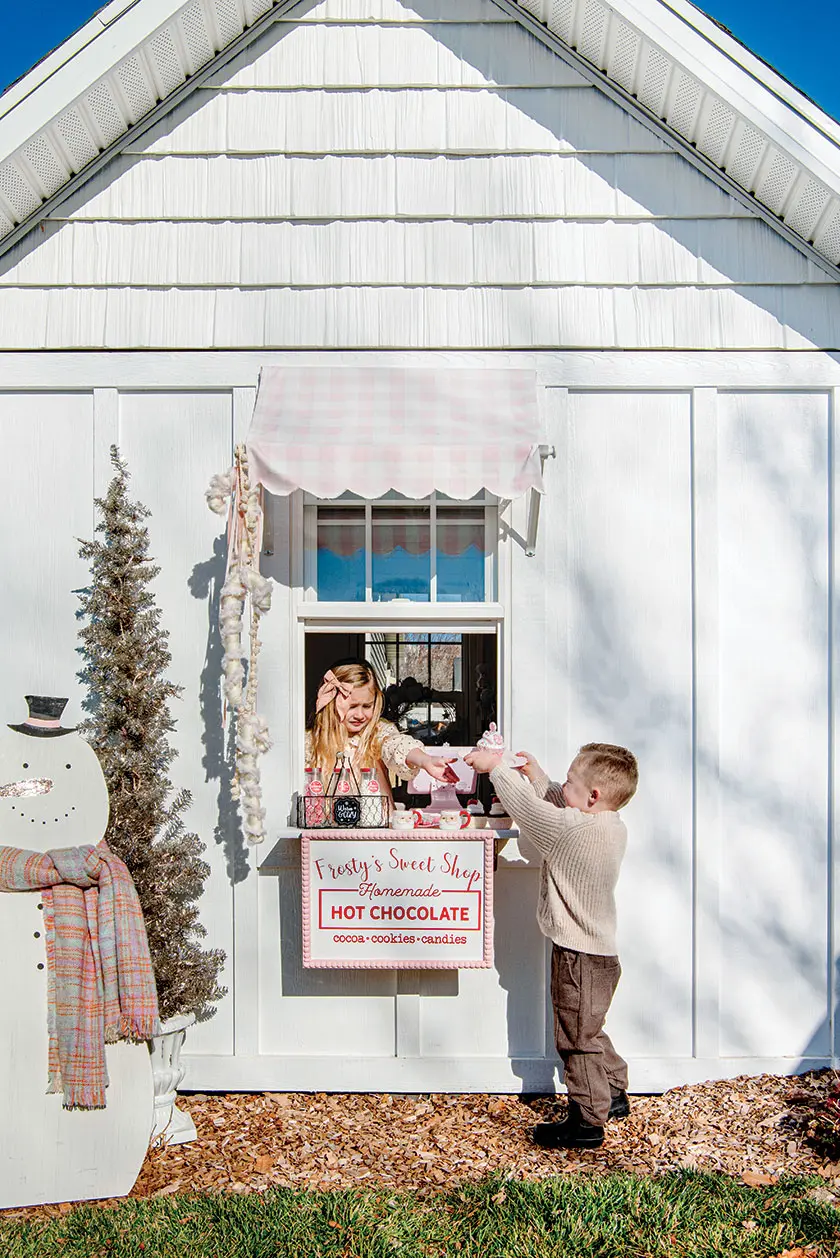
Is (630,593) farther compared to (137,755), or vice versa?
(630,593)

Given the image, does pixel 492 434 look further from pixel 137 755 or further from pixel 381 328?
pixel 137 755

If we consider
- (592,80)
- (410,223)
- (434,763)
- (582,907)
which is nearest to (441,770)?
(434,763)

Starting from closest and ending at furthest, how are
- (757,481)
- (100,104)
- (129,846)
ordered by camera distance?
(129,846) < (100,104) < (757,481)

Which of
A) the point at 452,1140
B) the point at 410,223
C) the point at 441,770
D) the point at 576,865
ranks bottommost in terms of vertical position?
the point at 452,1140

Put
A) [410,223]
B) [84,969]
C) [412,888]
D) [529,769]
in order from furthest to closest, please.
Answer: [410,223], [529,769], [412,888], [84,969]

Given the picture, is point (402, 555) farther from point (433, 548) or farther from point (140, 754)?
point (140, 754)

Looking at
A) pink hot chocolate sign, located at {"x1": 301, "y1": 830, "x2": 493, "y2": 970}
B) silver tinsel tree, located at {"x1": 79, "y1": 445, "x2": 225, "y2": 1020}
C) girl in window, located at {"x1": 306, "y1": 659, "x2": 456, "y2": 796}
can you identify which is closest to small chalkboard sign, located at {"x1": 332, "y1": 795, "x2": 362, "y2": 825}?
pink hot chocolate sign, located at {"x1": 301, "y1": 830, "x2": 493, "y2": 970}

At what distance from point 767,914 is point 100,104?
469cm

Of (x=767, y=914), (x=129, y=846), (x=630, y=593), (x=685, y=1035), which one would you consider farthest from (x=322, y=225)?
(x=685, y=1035)

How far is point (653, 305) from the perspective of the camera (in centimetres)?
473

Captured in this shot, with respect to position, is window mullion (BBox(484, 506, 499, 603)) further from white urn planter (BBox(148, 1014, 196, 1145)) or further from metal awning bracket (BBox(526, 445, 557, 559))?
white urn planter (BBox(148, 1014, 196, 1145))

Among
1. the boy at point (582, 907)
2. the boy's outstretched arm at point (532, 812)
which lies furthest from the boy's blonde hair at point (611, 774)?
the boy's outstretched arm at point (532, 812)

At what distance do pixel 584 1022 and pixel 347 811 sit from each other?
130cm

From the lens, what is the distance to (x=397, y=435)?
13.8 ft
